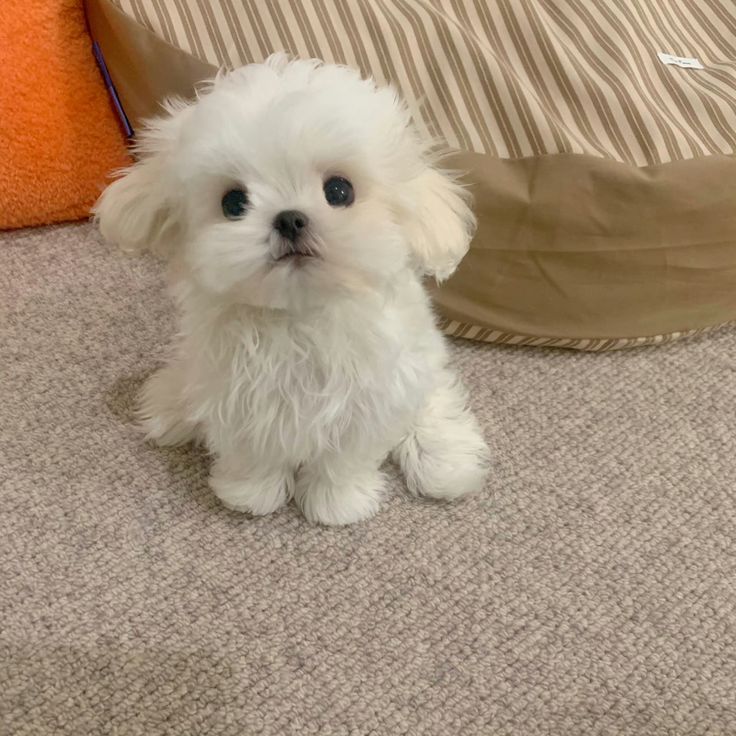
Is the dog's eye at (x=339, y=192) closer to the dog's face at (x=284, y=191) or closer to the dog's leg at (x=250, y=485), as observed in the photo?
the dog's face at (x=284, y=191)

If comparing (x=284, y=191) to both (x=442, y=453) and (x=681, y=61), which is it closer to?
(x=442, y=453)

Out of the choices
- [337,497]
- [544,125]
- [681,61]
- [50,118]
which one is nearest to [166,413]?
[337,497]

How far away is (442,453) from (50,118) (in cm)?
97

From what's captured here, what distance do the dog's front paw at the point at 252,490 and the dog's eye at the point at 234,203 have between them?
42 cm

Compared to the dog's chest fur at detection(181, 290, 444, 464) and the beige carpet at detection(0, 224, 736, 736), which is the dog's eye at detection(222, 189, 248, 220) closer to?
the dog's chest fur at detection(181, 290, 444, 464)

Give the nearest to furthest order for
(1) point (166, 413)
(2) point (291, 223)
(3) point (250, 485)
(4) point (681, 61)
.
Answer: (2) point (291, 223) < (3) point (250, 485) < (1) point (166, 413) < (4) point (681, 61)

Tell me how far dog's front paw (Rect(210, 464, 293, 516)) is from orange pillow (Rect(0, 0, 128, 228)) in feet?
2.32

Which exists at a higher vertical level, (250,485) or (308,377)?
(308,377)

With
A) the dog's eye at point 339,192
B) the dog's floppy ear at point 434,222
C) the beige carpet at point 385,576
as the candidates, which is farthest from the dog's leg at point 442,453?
the dog's eye at point 339,192

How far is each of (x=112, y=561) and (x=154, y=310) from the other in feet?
1.64

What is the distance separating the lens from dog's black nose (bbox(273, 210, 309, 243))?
0.76 meters

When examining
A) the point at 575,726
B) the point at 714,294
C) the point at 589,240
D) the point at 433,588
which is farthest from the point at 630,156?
the point at 575,726

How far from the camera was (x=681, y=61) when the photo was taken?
1.35 meters

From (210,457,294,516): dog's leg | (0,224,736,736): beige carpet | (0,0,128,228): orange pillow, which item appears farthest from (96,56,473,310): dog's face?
(0,0,128,228): orange pillow
